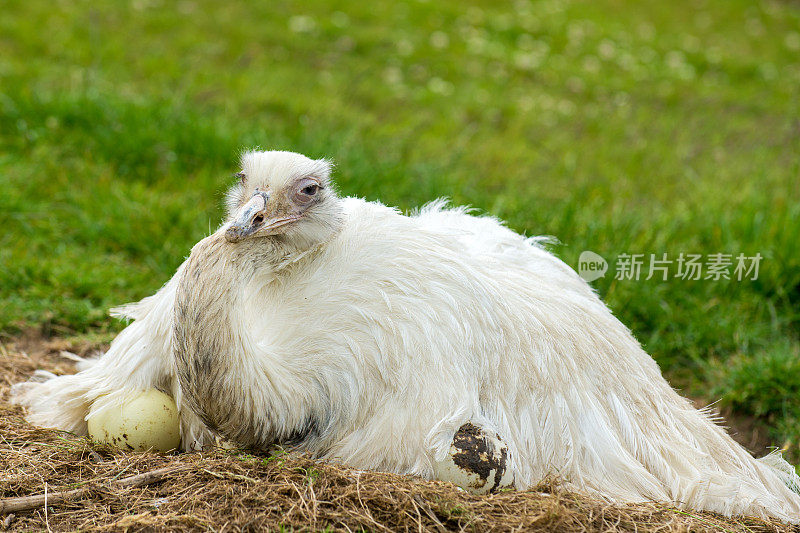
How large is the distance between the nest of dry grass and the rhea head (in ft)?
2.91

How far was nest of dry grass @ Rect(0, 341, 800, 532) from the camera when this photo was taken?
11.0ft

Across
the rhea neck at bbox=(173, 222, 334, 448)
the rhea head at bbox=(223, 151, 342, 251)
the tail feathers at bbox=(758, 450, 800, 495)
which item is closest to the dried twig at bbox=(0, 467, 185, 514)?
the rhea neck at bbox=(173, 222, 334, 448)

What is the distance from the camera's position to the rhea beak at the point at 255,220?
11.5 feet

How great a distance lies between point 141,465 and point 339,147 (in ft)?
13.4

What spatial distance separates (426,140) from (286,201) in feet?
17.9

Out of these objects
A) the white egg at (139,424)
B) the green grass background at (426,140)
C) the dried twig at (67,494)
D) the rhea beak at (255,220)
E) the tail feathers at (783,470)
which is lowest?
the dried twig at (67,494)

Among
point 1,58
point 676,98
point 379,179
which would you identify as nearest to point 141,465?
point 379,179

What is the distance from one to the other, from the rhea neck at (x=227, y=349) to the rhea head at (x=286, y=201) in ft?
0.28

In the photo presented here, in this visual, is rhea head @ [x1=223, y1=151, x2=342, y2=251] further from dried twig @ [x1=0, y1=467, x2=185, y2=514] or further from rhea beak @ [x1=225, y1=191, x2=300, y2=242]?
dried twig @ [x1=0, y1=467, x2=185, y2=514]

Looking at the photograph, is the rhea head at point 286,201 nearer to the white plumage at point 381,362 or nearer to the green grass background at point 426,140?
the white plumage at point 381,362

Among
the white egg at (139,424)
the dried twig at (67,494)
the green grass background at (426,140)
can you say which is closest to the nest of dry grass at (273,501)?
the dried twig at (67,494)

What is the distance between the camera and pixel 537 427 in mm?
3998

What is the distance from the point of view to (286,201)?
3686 mm

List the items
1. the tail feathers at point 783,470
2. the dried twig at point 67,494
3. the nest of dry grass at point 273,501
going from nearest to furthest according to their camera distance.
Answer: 1. the nest of dry grass at point 273,501
2. the dried twig at point 67,494
3. the tail feathers at point 783,470
